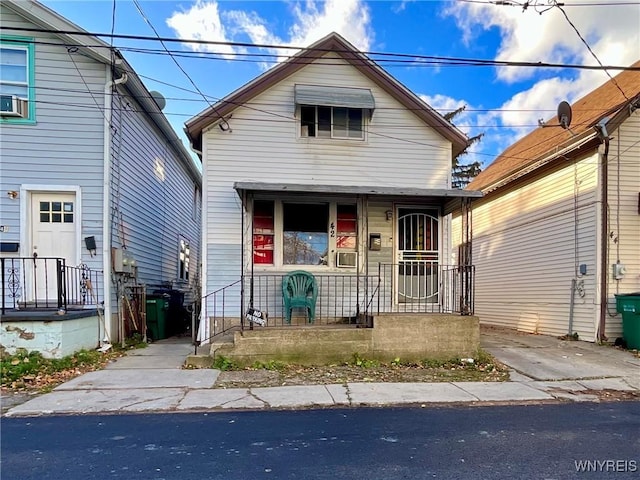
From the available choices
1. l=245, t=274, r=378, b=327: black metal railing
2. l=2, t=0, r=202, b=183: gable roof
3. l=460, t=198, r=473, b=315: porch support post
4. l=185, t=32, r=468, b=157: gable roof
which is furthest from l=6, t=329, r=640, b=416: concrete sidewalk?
l=2, t=0, r=202, b=183: gable roof

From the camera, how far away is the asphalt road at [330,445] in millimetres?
3338

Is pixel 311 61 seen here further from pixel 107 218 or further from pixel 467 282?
pixel 467 282

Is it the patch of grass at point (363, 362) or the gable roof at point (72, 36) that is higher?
the gable roof at point (72, 36)

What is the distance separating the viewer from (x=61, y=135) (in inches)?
333

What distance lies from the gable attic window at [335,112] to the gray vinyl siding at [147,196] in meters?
3.97

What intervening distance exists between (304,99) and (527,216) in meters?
7.50

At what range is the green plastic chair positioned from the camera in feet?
27.6

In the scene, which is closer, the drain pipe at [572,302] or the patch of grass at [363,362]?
the patch of grass at [363,362]

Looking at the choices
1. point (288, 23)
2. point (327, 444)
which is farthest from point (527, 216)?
point (327, 444)

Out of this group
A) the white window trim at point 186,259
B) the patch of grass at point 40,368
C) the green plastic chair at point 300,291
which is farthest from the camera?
the white window trim at point 186,259

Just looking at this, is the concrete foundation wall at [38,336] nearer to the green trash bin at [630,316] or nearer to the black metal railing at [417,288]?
the black metal railing at [417,288]

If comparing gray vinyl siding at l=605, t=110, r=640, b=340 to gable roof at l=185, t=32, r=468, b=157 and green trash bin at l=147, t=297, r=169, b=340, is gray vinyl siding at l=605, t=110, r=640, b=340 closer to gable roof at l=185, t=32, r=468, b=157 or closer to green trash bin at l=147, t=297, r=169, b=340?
gable roof at l=185, t=32, r=468, b=157

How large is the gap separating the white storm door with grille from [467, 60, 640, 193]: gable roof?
3934 mm

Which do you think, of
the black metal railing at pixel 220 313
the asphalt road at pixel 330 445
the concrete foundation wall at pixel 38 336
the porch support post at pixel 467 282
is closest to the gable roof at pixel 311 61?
the porch support post at pixel 467 282
